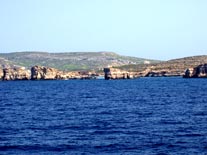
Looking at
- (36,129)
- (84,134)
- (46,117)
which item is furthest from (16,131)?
(46,117)

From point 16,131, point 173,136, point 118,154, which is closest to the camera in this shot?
point 118,154

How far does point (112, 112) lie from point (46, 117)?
9.76 meters

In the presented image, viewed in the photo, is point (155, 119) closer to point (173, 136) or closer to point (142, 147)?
point (173, 136)

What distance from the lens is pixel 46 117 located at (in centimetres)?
6206

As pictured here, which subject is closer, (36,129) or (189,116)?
(36,129)

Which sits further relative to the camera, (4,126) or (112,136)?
(4,126)

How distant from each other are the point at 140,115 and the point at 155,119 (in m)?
5.09

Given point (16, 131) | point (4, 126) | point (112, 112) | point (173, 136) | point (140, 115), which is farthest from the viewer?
point (112, 112)

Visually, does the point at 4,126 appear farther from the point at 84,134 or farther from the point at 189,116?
the point at 189,116

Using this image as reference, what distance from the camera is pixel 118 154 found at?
124 feet

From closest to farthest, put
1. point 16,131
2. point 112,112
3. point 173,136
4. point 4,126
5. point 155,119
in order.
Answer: point 173,136 → point 16,131 → point 4,126 → point 155,119 → point 112,112

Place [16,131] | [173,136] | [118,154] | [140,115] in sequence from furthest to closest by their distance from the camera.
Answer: [140,115], [16,131], [173,136], [118,154]

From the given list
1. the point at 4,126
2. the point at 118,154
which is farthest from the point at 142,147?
the point at 4,126

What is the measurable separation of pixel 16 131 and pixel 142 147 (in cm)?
1524
